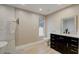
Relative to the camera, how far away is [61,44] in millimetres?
2746

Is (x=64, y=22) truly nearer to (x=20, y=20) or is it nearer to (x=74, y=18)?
(x=74, y=18)

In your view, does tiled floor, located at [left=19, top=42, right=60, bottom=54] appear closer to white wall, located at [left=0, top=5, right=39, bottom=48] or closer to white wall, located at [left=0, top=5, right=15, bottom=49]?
white wall, located at [left=0, top=5, right=39, bottom=48]

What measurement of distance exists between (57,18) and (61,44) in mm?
920

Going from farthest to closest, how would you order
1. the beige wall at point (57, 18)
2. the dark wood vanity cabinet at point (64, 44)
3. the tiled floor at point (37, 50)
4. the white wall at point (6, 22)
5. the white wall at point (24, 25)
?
the beige wall at point (57, 18) → the white wall at point (24, 25) → the white wall at point (6, 22) → the dark wood vanity cabinet at point (64, 44) → the tiled floor at point (37, 50)

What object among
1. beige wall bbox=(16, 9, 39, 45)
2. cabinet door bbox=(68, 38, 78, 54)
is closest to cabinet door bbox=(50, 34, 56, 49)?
beige wall bbox=(16, 9, 39, 45)

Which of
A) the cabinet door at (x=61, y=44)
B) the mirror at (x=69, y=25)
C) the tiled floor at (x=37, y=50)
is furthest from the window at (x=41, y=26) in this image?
the mirror at (x=69, y=25)

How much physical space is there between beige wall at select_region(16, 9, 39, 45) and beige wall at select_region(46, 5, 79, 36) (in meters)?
0.39

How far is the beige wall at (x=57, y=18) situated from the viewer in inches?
107

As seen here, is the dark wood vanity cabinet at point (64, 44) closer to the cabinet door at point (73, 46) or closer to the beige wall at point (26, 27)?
the cabinet door at point (73, 46)

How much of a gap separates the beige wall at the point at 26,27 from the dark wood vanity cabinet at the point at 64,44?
679mm

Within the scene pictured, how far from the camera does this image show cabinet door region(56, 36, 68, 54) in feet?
8.37
